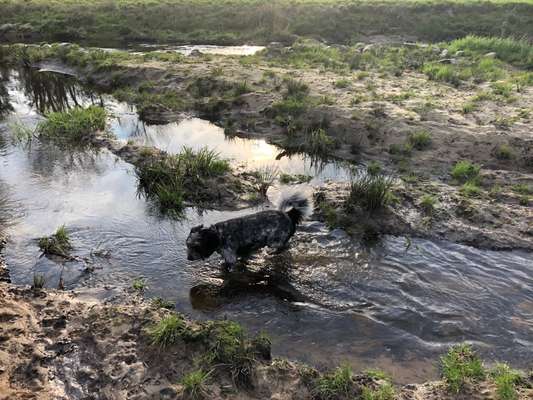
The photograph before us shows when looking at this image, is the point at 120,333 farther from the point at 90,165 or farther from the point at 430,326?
the point at 90,165

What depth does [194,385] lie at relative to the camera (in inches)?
216

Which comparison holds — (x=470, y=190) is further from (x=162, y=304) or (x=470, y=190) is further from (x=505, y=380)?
(x=162, y=304)

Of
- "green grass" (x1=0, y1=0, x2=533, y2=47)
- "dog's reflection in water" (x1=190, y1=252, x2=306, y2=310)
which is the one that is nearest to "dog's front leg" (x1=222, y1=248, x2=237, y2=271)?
"dog's reflection in water" (x1=190, y1=252, x2=306, y2=310)

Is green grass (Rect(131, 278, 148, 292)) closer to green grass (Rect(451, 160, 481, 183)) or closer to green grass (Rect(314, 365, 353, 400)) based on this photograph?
green grass (Rect(314, 365, 353, 400))

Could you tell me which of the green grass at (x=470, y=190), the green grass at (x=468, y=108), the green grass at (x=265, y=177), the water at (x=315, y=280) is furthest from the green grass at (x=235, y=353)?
the green grass at (x=468, y=108)

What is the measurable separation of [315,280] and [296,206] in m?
1.49

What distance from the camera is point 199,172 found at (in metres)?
11.6

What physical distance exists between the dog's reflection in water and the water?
0.06 ft

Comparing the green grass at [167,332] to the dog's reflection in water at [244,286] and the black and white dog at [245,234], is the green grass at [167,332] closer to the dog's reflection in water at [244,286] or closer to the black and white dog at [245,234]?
the dog's reflection in water at [244,286]

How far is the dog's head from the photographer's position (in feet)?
26.7

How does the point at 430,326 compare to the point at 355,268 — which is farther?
the point at 355,268

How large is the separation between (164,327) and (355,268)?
3.80m

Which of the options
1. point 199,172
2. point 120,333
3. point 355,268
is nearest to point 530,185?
point 355,268

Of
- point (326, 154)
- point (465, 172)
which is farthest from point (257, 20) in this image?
point (465, 172)
